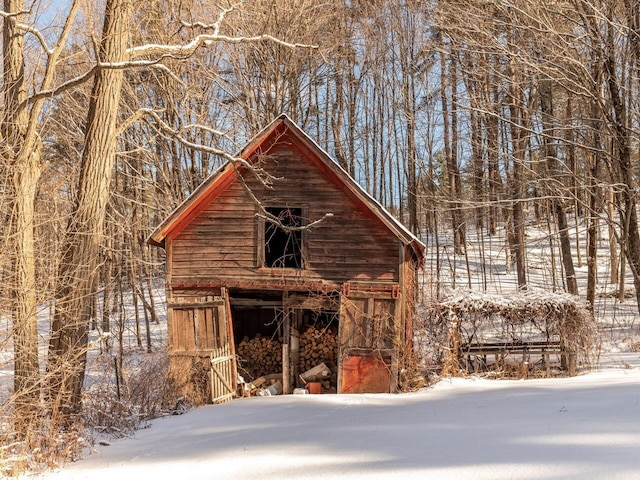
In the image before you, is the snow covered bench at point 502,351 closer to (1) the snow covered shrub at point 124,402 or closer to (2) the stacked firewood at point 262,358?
(2) the stacked firewood at point 262,358

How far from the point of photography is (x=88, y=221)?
932cm

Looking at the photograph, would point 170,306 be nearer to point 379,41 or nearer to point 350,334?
point 350,334

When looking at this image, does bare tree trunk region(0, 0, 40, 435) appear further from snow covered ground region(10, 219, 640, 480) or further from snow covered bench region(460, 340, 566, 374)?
snow covered bench region(460, 340, 566, 374)

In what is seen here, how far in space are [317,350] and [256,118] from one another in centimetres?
1252

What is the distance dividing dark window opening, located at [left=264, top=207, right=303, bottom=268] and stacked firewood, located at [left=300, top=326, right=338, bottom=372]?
85.1 inches

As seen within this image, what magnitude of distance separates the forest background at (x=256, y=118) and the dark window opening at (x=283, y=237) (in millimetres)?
3082

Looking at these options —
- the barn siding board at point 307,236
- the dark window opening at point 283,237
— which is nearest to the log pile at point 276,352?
the dark window opening at point 283,237

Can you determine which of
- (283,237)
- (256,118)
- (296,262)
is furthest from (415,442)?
(256,118)

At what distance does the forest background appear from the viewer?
348 inches

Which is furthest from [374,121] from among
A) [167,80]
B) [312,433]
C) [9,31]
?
[312,433]

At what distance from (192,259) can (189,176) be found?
13.4 m

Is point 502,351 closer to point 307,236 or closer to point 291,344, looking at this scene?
point 291,344

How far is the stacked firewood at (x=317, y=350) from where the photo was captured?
17.5 meters

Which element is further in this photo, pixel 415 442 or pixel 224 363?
pixel 224 363
